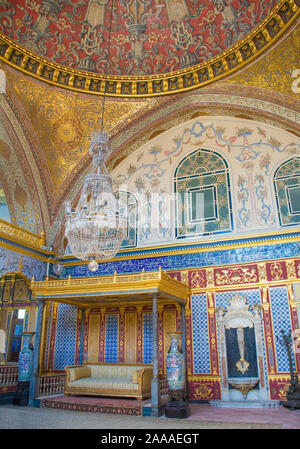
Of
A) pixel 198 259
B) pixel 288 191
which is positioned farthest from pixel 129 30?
pixel 198 259

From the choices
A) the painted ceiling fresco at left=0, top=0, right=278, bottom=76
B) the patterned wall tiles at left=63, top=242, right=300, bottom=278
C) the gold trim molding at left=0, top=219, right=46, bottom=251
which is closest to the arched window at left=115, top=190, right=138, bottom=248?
the patterned wall tiles at left=63, top=242, right=300, bottom=278

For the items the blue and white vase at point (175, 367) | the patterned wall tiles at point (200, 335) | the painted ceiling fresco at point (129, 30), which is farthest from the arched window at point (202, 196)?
the blue and white vase at point (175, 367)

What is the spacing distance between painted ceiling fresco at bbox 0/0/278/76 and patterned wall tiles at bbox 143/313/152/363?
729cm

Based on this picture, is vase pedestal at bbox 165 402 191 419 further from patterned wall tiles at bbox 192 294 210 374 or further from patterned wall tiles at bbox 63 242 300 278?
patterned wall tiles at bbox 63 242 300 278

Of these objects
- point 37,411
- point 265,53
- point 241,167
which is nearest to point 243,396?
point 37,411

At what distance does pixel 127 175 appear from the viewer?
12.3 metres

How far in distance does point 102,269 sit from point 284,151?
6.43 m

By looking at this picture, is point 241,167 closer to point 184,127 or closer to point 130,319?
point 184,127

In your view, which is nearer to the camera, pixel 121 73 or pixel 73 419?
pixel 73 419

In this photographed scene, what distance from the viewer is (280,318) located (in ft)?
29.7

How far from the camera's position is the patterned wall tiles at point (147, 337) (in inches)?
396

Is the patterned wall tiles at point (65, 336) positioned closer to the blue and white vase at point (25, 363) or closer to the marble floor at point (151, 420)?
the blue and white vase at point (25, 363)

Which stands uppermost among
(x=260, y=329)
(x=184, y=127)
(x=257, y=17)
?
(x=257, y=17)

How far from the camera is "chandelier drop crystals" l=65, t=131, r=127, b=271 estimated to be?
Answer: 761 centimetres
